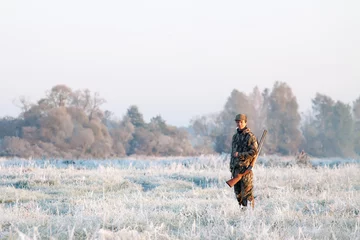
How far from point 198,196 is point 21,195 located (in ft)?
12.9

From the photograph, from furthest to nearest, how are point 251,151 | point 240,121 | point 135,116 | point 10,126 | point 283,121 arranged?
point 283,121, point 135,116, point 10,126, point 240,121, point 251,151

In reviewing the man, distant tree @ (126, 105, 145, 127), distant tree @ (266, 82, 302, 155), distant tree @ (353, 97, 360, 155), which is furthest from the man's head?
distant tree @ (353, 97, 360, 155)

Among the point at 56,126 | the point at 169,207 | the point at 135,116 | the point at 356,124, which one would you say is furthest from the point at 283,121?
the point at 169,207

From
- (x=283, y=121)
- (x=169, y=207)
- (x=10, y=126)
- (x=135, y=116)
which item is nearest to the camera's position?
(x=169, y=207)

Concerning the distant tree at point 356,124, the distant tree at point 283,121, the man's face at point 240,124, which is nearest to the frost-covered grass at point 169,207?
the man's face at point 240,124

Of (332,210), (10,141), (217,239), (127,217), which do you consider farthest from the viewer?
(10,141)

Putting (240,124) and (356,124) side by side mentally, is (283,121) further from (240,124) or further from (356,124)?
(240,124)

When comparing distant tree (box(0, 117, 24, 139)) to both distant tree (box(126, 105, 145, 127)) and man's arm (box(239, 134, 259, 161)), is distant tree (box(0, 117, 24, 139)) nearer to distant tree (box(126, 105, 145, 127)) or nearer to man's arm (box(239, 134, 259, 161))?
distant tree (box(126, 105, 145, 127))

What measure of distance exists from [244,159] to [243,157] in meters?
0.04

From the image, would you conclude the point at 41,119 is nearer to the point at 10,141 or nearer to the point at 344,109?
the point at 10,141

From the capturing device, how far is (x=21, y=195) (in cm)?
1131

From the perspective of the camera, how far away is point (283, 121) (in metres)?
44.6

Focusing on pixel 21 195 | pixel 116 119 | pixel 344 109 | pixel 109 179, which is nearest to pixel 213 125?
pixel 116 119

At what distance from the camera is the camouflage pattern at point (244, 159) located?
8.83 meters
